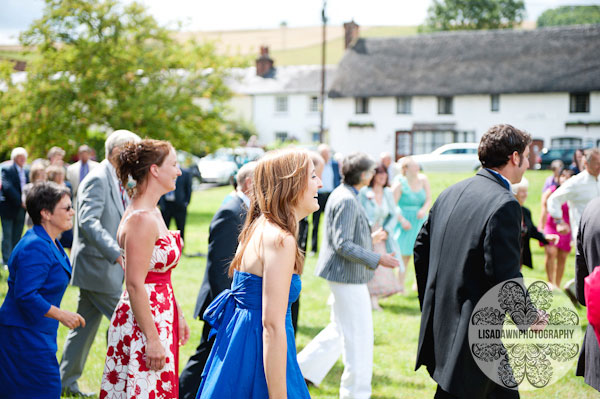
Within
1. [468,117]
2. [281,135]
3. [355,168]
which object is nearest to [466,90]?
[468,117]

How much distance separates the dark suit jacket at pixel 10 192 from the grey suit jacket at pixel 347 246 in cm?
832

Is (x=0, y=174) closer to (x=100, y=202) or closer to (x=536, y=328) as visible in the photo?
(x=100, y=202)

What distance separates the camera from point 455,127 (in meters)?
47.2

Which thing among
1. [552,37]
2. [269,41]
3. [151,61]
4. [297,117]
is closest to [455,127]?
[552,37]

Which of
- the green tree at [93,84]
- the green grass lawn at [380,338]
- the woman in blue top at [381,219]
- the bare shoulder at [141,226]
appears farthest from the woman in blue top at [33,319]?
the green tree at [93,84]

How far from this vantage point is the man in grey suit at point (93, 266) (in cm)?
533

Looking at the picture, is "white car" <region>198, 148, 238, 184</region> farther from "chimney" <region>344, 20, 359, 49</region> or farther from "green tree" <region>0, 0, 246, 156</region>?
"chimney" <region>344, 20, 359, 49</region>

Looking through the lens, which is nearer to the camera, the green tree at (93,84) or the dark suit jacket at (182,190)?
the dark suit jacket at (182,190)

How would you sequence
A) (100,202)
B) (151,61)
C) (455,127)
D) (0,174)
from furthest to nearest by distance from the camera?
(455,127) < (151,61) < (0,174) < (100,202)

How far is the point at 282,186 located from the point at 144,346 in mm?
1553

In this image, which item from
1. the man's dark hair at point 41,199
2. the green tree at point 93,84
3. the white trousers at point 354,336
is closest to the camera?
the man's dark hair at point 41,199

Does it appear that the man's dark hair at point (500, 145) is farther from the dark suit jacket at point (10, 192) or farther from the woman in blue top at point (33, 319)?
the dark suit jacket at point (10, 192)

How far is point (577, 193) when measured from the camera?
8.52 metres

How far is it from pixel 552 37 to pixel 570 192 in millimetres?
45292
